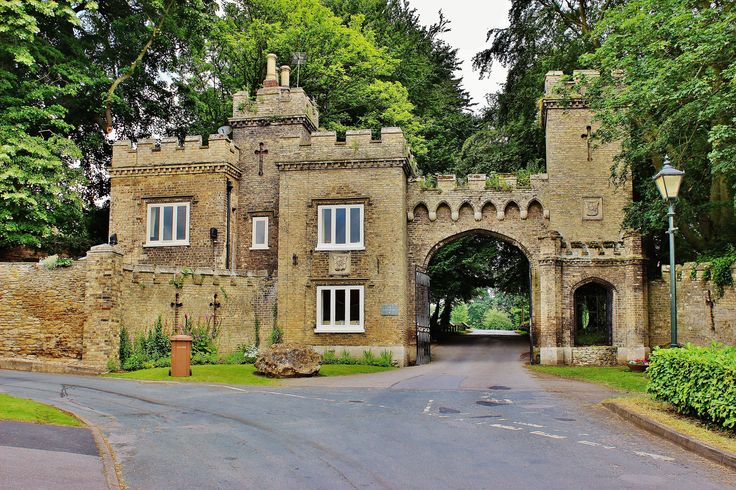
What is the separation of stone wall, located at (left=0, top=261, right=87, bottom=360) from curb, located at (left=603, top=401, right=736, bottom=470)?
1531cm

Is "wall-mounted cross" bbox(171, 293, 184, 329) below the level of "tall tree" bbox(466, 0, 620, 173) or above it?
below

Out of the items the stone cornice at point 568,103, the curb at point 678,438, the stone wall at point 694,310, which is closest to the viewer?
the curb at point 678,438

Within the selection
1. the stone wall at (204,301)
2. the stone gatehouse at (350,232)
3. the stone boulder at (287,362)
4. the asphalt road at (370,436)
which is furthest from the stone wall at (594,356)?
the stone wall at (204,301)

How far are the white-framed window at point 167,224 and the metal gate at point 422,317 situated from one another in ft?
31.2

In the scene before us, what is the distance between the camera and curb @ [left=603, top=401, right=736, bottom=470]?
8.55m

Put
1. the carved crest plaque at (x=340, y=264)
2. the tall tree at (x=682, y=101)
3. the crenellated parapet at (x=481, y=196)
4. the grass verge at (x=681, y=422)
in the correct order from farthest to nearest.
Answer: the crenellated parapet at (x=481, y=196) → the carved crest plaque at (x=340, y=264) → the tall tree at (x=682, y=101) → the grass verge at (x=681, y=422)

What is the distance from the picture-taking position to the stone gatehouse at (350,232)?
2427 cm

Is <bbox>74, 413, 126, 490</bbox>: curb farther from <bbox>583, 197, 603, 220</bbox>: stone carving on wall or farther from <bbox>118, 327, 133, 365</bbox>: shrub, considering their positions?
<bbox>583, 197, 603, 220</bbox>: stone carving on wall

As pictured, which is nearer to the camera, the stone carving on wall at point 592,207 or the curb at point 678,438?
the curb at point 678,438

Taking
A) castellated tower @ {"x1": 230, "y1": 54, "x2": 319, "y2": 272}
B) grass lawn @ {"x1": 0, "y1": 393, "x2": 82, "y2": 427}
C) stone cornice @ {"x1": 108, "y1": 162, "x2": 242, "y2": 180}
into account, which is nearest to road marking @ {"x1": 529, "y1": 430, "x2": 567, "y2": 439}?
grass lawn @ {"x1": 0, "y1": 393, "x2": 82, "y2": 427}

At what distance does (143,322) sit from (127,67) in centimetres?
1550

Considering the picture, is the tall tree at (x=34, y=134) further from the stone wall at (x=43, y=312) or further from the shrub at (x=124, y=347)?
the shrub at (x=124, y=347)

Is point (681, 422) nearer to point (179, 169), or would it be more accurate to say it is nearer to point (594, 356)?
point (594, 356)

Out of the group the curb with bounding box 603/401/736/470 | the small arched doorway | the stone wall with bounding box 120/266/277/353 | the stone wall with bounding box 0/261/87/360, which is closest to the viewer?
the curb with bounding box 603/401/736/470
